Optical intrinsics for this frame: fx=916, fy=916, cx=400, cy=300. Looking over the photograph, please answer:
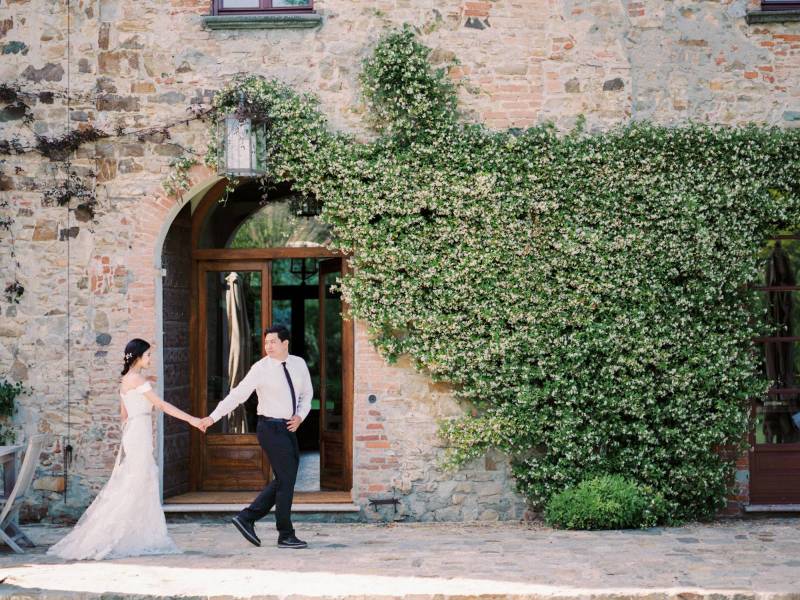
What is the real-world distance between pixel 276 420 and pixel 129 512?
131 centimetres

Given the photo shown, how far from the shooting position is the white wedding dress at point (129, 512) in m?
6.88

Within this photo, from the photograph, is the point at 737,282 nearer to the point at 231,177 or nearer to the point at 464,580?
the point at 464,580

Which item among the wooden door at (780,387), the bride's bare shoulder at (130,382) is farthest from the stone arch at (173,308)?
the wooden door at (780,387)

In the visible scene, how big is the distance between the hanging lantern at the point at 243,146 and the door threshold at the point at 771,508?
18.3 feet

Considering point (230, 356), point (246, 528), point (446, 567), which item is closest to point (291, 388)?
point (246, 528)

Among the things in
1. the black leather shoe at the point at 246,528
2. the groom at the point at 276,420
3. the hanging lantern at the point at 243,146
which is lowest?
the black leather shoe at the point at 246,528

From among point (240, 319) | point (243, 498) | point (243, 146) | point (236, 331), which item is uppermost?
point (243, 146)

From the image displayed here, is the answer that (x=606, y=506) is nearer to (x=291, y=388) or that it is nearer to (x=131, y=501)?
(x=291, y=388)

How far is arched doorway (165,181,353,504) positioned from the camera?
30.9 feet

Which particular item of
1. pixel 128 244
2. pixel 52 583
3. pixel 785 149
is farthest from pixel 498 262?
pixel 52 583

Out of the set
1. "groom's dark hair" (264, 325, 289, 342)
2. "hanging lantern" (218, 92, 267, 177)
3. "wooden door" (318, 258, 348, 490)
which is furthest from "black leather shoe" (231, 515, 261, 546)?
"hanging lantern" (218, 92, 267, 177)

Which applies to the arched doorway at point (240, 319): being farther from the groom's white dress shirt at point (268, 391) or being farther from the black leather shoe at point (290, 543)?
the groom's white dress shirt at point (268, 391)

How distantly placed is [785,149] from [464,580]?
5.21m

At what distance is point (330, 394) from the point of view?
9.56 meters
